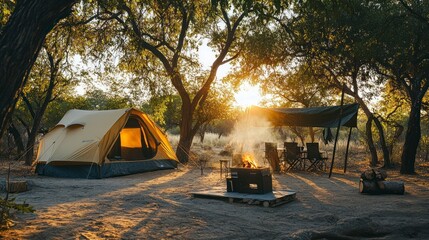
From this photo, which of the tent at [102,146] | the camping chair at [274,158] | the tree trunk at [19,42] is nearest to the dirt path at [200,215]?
the tent at [102,146]

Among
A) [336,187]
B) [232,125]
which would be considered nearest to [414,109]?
[336,187]

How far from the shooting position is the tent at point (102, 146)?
1050cm

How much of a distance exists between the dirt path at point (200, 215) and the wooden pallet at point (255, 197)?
14cm

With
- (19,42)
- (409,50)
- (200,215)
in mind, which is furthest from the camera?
(409,50)

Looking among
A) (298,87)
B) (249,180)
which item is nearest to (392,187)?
(249,180)

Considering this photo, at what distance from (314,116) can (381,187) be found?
185 inches

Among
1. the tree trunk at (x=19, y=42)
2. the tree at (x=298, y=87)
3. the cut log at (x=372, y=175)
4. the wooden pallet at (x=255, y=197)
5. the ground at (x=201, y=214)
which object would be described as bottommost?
the ground at (x=201, y=214)

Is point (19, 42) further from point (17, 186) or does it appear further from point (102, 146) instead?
point (102, 146)

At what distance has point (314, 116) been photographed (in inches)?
490

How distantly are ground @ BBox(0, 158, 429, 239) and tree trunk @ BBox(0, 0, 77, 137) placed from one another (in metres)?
1.88

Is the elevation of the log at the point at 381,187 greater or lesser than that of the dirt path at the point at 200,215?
greater

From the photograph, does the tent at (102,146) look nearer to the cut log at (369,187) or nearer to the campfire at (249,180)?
the campfire at (249,180)

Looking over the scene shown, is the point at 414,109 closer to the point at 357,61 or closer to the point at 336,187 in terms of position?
the point at 357,61

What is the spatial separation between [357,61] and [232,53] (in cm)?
527
